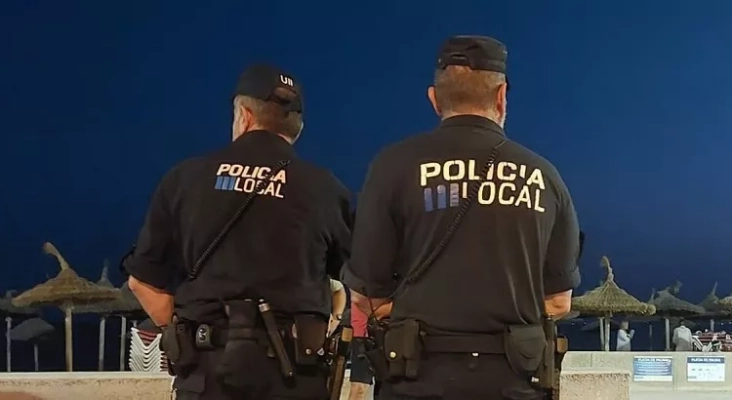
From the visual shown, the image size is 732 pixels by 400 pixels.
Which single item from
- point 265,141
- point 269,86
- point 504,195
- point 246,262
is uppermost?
point 269,86

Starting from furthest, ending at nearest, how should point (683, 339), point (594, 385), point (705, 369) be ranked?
point (683, 339)
point (705, 369)
point (594, 385)

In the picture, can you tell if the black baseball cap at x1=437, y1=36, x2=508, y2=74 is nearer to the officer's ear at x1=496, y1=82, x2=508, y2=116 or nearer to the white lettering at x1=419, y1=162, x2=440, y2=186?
the officer's ear at x1=496, y1=82, x2=508, y2=116

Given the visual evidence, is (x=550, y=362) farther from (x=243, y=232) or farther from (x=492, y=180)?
(x=243, y=232)

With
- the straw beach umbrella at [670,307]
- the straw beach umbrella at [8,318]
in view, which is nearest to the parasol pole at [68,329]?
the straw beach umbrella at [8,318]

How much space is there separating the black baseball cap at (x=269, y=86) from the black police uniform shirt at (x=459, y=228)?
374mm

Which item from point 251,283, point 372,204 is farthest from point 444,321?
point 251,283

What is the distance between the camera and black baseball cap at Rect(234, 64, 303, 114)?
1946mm

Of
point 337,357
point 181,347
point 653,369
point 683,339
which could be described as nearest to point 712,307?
point 683,339

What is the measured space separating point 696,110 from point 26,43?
4.58m

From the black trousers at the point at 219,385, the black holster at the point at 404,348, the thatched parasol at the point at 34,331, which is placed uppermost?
the black holster at the point at 404,348

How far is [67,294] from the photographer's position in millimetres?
4879

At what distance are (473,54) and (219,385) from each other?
788mm

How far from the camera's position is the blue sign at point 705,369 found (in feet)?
16.0

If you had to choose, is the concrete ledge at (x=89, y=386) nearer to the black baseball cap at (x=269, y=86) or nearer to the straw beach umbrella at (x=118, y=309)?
the black baseball cap at (x=269, y=86)
